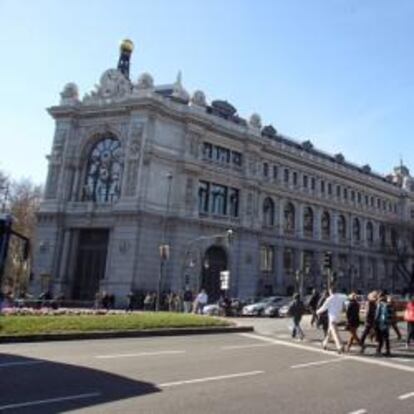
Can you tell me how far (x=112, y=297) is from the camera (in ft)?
148

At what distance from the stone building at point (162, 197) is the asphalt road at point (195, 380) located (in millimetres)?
29822

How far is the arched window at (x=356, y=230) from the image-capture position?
7481 centimetres

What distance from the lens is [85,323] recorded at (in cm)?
2042

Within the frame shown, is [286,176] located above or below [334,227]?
above

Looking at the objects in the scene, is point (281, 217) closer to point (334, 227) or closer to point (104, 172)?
point (334, 227)

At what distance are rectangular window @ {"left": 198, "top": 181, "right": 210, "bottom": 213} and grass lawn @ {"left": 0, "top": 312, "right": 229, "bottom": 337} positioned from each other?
29.4m

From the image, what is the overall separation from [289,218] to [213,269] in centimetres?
1431

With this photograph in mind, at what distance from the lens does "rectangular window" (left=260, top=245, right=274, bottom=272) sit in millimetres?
60875

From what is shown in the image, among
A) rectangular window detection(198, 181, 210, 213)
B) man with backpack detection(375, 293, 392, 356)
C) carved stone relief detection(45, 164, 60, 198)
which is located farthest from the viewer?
rectangular window detection(198, 181, 210, 213)

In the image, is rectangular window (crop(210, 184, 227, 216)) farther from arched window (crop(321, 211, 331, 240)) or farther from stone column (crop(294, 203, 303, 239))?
arched window (crop(321, 211, 331, 240))

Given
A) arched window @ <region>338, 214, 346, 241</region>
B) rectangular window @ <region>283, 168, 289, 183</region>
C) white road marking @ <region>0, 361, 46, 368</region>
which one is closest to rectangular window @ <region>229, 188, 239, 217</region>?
rectangular window @ <region>283, 168, 289, 183</region>

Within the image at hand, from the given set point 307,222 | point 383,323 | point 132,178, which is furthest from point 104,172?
point 383,323

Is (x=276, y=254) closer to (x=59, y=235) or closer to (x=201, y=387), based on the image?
(x=59, y=235)

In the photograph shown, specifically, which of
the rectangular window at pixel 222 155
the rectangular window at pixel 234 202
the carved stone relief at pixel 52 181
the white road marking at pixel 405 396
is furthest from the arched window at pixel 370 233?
the white road marking at pixel 405 396
